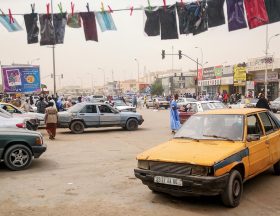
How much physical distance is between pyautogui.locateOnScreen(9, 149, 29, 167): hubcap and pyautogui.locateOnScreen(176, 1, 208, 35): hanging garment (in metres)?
8.10

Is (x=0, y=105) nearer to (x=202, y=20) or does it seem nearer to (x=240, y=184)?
(x=202, y=20)

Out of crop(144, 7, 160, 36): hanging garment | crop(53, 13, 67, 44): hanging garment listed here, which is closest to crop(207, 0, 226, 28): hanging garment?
crop(144, 7, 160, 36): hanging garment

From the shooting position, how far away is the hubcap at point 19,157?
9.13 m

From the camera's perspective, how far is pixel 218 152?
19.8ft

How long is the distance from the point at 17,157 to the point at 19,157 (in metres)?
0.05

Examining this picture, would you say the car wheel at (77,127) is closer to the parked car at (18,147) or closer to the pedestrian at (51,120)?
the pedestrian at (51,120)

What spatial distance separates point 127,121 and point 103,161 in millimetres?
9116

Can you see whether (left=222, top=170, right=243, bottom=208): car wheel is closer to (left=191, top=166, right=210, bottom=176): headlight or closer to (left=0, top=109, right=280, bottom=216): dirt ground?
(left=0, top=109, right=280, bottom=216): dirt ground

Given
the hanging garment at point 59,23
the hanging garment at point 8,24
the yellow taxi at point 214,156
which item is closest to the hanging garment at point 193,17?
the hanging garment at point 59,23

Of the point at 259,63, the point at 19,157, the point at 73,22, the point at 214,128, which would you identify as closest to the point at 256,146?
the point at 214,128

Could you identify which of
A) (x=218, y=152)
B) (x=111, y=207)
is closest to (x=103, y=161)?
(x=111, y=207)

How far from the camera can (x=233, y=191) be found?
5.97m

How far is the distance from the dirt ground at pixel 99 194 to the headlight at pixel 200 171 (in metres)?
0.58

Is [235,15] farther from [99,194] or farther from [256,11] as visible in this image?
[99,194]
